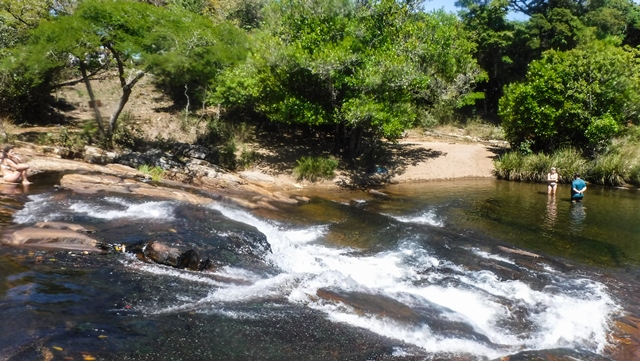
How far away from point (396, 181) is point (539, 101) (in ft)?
26.5

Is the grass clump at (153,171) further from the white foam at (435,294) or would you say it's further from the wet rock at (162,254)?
the wet rock at (162,254)

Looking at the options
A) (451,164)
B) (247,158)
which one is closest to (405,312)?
(247,158)

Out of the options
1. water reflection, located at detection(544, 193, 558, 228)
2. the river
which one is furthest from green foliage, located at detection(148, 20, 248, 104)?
water reflection, located at detection(544, 193, 558, 228)

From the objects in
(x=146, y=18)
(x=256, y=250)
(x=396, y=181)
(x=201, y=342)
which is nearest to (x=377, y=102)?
(x=396, y=181)

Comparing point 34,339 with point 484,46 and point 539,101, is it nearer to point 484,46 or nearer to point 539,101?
point 539,101

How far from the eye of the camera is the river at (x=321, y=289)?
624 centimetres

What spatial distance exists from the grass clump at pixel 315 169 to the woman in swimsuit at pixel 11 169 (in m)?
9.68

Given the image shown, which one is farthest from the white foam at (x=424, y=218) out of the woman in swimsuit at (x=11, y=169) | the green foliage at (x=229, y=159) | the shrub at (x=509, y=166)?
the woman in swimsuit at (x=11, y=169)

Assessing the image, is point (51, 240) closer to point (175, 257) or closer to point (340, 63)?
point (175, 257)

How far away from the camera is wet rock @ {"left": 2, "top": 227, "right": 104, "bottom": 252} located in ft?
29.1

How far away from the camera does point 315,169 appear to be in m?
20.0

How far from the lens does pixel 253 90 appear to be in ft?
67.3

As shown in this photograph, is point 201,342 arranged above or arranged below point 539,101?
below

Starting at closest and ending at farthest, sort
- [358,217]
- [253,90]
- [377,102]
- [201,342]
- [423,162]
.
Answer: [201,342]
[358,217]
[377,102]
[253,90]
[423,162]
